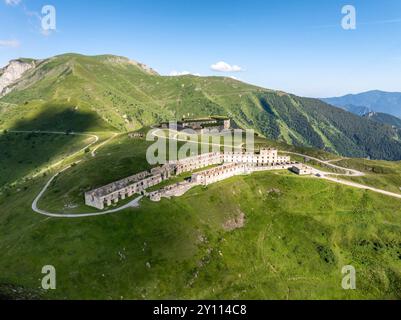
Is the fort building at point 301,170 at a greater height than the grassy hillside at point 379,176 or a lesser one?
greater

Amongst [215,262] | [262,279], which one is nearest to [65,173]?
[215,262]

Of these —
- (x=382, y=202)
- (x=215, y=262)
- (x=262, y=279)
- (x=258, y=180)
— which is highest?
(x=258, y=180)

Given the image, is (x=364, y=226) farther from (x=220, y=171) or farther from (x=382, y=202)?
(x=220, y=171)

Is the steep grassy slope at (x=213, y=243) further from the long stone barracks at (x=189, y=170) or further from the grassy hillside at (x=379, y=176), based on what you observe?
the grassy hillside at (x=379, y=176)

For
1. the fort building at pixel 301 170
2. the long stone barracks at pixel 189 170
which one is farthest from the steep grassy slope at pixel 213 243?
the fort building at pixel 301 170

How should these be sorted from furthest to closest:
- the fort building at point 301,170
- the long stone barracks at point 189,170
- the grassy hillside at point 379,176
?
the grassy hillside at point 379,176 < the fort building at point 301,170 < the long stone barracks at point 189,170

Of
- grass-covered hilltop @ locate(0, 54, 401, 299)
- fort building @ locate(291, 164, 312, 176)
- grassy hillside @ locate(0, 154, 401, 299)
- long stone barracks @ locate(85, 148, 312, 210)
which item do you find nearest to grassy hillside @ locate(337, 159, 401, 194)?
grass-covered hilltop @ locate(0, 54, 401, 299)

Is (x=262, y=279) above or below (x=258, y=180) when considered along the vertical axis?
below

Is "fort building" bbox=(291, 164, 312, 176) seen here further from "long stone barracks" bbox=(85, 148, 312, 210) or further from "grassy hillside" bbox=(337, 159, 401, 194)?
"grassy hillside" bbox=(337, 159, 401, 194)
